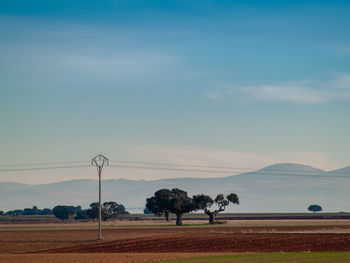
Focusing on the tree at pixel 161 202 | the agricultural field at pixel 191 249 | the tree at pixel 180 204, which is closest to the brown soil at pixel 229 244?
the agricultural field at pixel 191 249

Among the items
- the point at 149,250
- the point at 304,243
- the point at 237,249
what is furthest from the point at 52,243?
the point at 304,243

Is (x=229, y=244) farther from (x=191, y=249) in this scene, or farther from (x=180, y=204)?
(x=180, y=204)

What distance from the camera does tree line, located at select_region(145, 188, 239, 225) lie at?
159 meters

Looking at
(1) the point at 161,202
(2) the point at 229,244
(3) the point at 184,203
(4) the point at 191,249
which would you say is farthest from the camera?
(1) the point at 161,202

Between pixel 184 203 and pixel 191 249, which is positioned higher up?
pixel 184 203

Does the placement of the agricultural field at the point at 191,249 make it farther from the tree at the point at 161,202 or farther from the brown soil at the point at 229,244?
the tree at the point at 161,202

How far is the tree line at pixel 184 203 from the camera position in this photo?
15875 centimetres

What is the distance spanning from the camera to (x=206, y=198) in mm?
160125

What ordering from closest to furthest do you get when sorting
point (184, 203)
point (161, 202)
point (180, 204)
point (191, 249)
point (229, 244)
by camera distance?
point (191, 249) < point (229, 244) < point (180, 204) < point (184, 203) < point (161, 202)

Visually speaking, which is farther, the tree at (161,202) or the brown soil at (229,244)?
the tree at (161,202)

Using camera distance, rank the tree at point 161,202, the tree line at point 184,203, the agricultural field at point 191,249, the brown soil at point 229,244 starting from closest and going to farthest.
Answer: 1. the agricultural field at point 191,249
2. the brown soil at point 229,244
3. the tree line at point 184,203
4. the tree at point 161,202

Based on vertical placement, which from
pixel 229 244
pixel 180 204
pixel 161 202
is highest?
pixel 161 202

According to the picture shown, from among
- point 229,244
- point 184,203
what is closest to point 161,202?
point 184,203

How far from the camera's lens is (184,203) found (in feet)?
532
